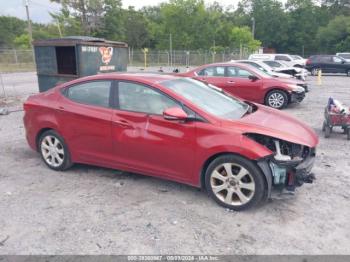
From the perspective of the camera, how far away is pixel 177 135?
400 centimetres

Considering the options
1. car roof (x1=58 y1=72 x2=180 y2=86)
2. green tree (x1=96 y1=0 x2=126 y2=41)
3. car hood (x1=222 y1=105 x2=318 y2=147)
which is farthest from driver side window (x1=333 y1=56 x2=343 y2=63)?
green tree (x1=96 y1=0 x2=126 y2=41)

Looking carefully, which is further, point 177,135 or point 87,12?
point 87,12

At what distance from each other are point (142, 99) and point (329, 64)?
78.8 ft

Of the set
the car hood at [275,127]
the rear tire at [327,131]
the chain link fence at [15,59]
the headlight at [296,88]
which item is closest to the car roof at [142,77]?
the car hood at [275,127]

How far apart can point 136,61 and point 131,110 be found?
131ft

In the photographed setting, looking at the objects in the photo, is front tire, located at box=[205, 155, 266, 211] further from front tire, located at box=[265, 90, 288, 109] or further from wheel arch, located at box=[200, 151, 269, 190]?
front tire, located at box=[265, 90, 288, 109]

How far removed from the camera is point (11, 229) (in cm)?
352

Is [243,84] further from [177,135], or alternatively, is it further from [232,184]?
[232,184]

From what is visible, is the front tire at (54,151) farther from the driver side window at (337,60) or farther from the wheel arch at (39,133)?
the driver side window at (337,60)

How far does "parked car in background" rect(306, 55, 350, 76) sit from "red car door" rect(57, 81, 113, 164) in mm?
24021

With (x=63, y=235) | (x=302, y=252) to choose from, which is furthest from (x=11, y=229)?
(x=302, y=252)

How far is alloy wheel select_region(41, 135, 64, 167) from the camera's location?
16.6 ft

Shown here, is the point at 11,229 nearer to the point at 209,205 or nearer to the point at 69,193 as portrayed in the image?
the point at 69,193

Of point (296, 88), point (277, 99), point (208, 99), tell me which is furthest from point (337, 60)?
point (208, 99)
